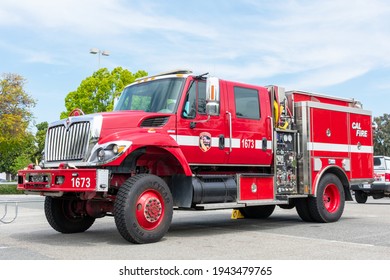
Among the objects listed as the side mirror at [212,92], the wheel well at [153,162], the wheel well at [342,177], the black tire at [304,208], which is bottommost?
the black tire at [304,208]

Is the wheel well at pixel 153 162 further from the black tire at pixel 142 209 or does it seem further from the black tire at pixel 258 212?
the black tire at pixel 258 212

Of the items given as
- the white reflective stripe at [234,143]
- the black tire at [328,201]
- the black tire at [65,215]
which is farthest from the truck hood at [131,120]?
the black tire at [328,201]

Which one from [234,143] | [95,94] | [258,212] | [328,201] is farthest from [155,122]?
[95,94]

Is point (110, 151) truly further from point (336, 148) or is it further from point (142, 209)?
point (336, 148)

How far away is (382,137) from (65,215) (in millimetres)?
72280

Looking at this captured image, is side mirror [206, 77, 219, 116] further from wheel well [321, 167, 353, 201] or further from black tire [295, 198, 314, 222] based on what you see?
wheel well [321, 167, 353, 201]

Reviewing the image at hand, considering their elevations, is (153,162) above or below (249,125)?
below

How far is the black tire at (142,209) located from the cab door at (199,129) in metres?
1.10

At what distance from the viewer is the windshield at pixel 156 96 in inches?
345

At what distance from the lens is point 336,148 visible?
11484 millimetres

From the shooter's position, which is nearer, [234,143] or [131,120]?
[131,120]

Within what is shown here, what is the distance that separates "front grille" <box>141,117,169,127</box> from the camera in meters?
8.32

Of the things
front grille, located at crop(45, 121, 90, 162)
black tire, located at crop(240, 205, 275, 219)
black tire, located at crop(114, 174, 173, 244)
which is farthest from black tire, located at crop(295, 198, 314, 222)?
front grille, located at crop(45, 121, 90, 162)
